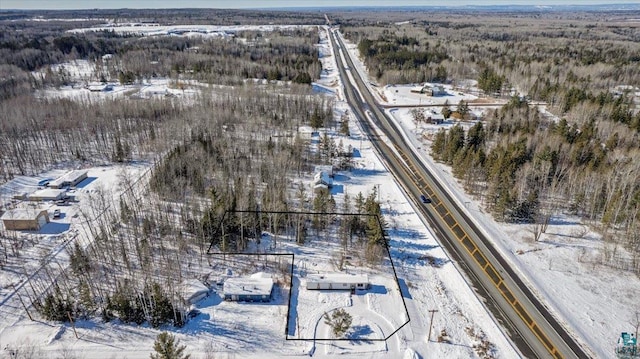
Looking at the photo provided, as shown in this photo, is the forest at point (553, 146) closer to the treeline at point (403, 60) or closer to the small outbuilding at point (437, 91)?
the treeline at point (403, 60)

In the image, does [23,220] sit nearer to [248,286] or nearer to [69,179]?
[69,179]

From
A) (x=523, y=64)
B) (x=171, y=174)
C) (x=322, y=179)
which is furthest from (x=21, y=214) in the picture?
(x=523, y=64)

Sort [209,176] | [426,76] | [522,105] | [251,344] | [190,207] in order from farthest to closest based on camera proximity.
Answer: [426,76], [522,105], [209,176], [190,207], [251,344]

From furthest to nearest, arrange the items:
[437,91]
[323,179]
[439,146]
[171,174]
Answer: [437,91] < [439,146] < [323,179] < [171,174]

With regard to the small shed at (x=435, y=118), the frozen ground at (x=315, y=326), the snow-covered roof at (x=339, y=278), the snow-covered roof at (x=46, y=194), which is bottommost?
the frozen ground at (x=315, y=326)

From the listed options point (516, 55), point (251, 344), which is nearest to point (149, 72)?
point (251, 344)

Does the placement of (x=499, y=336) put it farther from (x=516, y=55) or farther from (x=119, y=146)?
(x=516, y=55)

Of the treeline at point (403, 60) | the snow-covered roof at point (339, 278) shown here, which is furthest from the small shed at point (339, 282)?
the treeline at point (403, 60)
